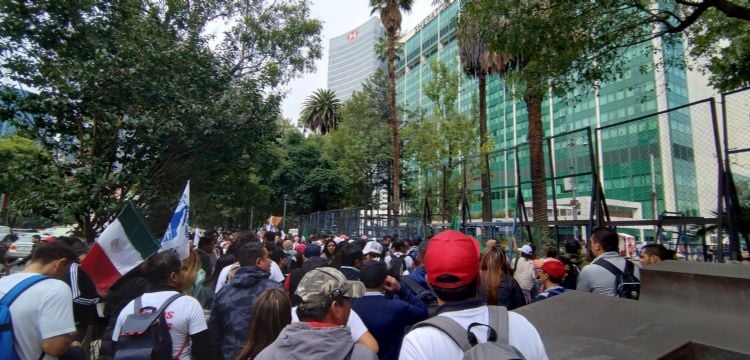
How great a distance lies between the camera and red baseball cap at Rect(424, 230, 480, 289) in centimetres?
195

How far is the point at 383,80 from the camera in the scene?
44.1 metres

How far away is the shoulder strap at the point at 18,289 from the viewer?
2.69m

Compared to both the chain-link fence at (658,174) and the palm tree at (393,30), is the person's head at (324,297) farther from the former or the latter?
the palm tree at (393,30)

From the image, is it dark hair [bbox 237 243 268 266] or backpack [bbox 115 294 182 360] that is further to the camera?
dark hair [bbox 237 243 268 266]

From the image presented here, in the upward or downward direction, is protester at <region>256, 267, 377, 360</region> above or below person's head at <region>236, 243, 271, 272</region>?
below

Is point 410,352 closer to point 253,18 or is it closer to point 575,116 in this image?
point 253,18

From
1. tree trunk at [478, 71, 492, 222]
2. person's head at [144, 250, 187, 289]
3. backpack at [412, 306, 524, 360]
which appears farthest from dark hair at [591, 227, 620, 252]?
tree trunk at [478, 71, 492, 222]

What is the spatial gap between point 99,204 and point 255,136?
13.7 feet

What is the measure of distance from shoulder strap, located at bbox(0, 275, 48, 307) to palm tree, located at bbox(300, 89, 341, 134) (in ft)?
177

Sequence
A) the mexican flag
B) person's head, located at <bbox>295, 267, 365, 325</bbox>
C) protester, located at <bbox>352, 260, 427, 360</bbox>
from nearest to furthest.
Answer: person's head, located at <bbox>295, 267, 365, 325</bbox>, protester, located at <bbox>352, 260, 427, 360</bbox>, the mexican flag

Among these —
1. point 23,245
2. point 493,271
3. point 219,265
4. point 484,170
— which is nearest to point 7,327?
point 219,265

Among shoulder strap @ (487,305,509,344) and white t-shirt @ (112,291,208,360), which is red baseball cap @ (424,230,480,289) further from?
A: white t-shirt @ (112,291,208,360)

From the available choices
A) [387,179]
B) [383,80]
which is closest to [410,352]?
[387,179]

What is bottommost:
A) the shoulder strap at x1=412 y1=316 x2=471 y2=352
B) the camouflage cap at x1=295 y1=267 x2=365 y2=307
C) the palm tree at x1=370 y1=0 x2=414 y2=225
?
the shoulder strap at x1=412 y1=316 x2=471 y2=352
